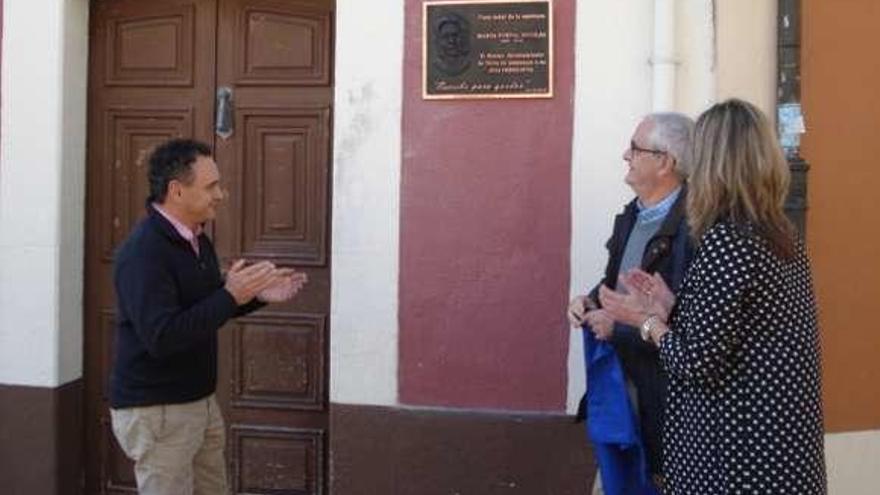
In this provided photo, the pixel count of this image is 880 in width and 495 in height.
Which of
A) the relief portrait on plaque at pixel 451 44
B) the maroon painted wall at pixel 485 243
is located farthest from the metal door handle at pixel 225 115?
the relief portrait on plaque at pixel 451 44

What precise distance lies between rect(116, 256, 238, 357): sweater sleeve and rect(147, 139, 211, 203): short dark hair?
31 cm

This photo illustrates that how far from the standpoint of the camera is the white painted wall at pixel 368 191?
514 cm

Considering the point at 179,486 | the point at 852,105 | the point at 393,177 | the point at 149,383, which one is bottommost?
the point at 179,486

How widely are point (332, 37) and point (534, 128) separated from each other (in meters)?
1.17

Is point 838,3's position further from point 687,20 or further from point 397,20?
point 397,20

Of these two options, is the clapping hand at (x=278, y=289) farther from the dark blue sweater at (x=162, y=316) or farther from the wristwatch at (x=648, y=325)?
the wristwatch at (x=648, y=325)

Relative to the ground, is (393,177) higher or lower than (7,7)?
lower

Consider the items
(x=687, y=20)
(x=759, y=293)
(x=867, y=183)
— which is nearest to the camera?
(x=759, y=293)

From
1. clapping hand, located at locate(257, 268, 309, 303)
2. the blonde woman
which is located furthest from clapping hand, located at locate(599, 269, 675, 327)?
clapping hand, located at locate(257, 268, 309, 303)

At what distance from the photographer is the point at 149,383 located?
404 centimetres

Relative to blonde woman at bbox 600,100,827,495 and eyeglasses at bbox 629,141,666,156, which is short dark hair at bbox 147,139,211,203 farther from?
blonde woman at bbox 600,100,827,495

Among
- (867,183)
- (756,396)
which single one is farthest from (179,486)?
(867,183)

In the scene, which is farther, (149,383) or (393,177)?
(393,177)

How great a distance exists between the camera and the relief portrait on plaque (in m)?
5.05
